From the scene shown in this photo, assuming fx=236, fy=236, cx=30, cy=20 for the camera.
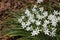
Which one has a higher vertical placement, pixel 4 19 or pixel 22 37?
pixel 4 19

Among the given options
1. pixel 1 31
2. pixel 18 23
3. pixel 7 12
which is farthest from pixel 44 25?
pixel 7 12

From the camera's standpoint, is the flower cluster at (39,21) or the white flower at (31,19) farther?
the white flower at (31,19)

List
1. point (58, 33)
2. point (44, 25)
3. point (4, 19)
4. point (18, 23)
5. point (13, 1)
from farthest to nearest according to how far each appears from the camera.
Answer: point (13, 1) < point (4, 19) < point (18, 23) < point (58, 33) < point (44, 25)

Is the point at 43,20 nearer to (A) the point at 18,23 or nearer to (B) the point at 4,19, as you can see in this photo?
(A) the point at 18,23

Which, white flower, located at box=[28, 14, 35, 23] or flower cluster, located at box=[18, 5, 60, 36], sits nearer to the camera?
flower cluster, located at box=[18, 5, 60, 36]

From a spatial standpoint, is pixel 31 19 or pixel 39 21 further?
pixel 31 19

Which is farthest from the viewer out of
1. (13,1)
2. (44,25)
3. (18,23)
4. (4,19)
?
(13,1)

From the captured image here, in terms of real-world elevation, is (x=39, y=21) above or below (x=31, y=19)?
below

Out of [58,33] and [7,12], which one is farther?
[7,12]
